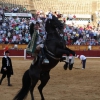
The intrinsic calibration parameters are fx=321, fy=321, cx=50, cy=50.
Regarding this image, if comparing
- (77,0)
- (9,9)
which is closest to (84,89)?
(9,9)

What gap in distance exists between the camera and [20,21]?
1075 inches

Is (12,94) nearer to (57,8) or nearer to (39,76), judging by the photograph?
(39,76)

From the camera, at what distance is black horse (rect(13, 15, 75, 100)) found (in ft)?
24.2

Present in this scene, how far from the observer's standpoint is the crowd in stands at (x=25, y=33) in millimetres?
24641

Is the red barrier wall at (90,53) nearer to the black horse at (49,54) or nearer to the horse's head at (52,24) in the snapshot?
the black horse at (49,54)

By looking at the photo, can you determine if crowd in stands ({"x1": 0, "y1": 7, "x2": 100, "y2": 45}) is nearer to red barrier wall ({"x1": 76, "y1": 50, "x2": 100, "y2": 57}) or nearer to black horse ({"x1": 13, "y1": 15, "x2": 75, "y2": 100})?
red barrier wall ({"x1": 76, "y1": 50, "x2": 100, "y2": 57})

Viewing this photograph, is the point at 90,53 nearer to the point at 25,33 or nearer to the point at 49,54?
the point at 25,33

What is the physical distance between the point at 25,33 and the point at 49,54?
57.4 ft

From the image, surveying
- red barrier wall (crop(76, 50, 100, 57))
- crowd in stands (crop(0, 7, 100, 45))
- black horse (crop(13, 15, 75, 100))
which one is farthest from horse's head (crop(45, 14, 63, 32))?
red barrier wall (crop(76, 50, 100, 57))

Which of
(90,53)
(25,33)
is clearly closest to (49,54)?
(25,33)

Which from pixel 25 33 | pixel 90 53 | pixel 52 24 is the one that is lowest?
pixel 90 53

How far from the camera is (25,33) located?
24812 mm

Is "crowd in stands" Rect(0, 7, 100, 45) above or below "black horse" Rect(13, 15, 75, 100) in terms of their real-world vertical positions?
below

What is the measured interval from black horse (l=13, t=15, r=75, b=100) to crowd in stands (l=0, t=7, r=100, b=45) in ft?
52.7
